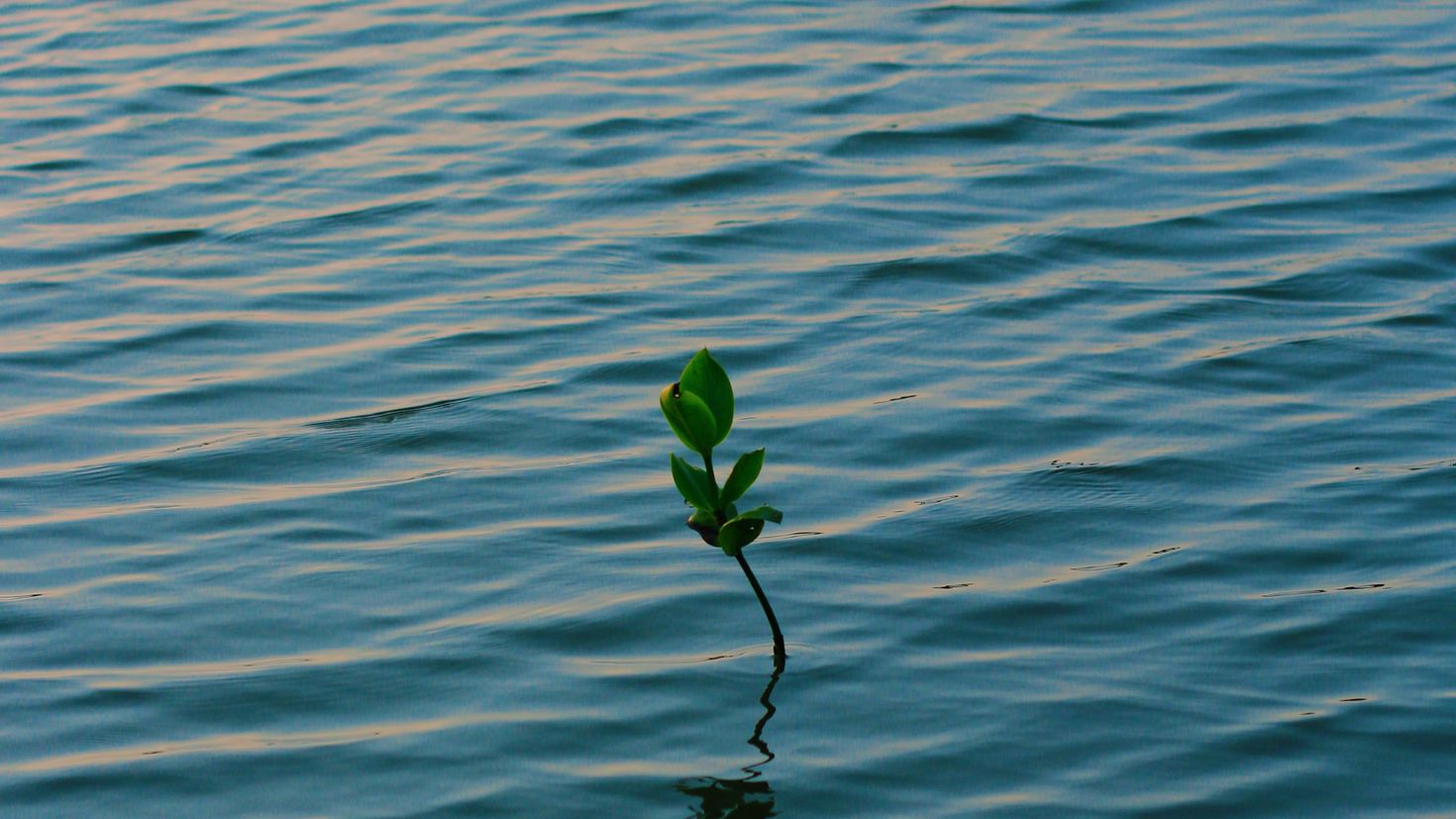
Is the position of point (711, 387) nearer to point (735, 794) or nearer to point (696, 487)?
point (696, 487)

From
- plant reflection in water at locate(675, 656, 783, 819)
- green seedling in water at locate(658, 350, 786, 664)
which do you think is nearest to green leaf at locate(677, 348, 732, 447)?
green seedling in water at locate(658, 350, 786, 664)

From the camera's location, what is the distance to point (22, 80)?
7.19 meters

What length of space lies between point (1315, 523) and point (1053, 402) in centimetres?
72

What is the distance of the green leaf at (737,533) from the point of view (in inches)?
84.9

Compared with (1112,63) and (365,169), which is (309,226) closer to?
(365,169)

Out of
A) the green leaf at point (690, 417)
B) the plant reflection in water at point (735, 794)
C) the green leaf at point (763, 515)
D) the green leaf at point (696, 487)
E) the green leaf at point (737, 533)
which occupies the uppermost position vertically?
the green leaf at point (690, 417)

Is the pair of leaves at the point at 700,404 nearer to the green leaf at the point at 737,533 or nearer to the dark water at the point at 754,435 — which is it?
the green leaf at the point at 737,533

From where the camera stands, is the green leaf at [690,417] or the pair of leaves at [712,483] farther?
the pair of leaves at [712,483]

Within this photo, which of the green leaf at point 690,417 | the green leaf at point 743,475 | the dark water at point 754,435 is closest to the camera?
the green leaf at point 690,417

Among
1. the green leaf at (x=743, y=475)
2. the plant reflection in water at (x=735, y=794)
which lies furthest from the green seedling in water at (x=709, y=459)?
the plant reflection in water at (x=735, y=794)

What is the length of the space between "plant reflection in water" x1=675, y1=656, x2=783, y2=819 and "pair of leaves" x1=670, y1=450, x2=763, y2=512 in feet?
1.24

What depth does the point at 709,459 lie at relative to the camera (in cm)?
210

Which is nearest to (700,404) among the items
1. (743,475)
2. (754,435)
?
(743,475)

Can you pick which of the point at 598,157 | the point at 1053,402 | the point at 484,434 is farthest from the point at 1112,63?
the point at 484,434
